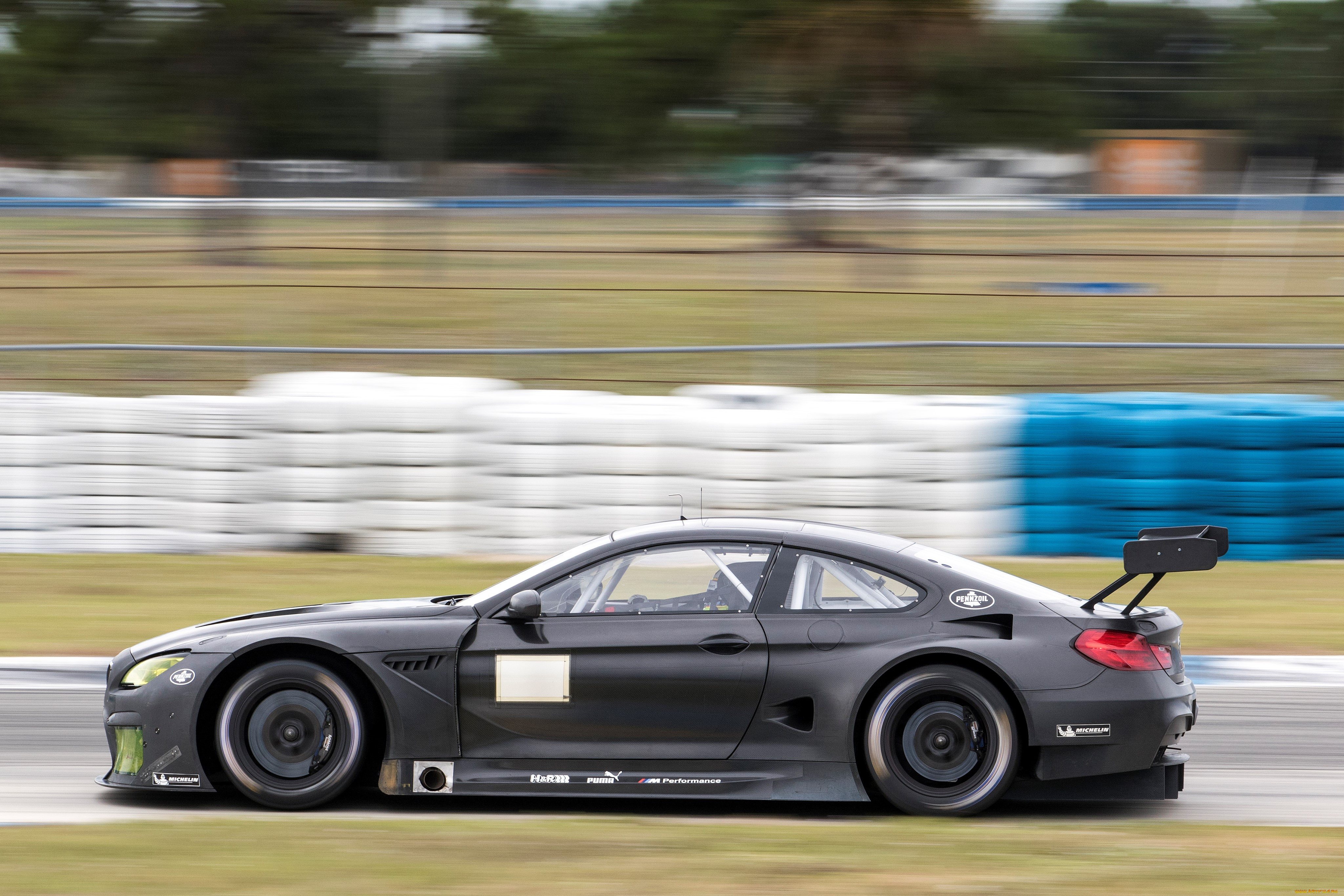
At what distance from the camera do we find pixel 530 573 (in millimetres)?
5707

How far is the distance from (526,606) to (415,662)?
465 mm

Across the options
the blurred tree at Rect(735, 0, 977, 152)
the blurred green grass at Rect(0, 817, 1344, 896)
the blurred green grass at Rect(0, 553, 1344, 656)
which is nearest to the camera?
the blurred green grass at Rect(0, 817, 1344, 896)

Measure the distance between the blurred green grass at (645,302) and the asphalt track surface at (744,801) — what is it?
6.22m

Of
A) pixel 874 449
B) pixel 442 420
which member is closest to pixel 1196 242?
pixel 874 449

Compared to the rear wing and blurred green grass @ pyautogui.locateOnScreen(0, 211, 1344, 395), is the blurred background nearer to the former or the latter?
blurred green grass @ pyautogui.locateOnScreen(0, 211, 1344, 395)

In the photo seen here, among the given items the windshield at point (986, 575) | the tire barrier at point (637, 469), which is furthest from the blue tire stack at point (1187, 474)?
the windshield at point (986, 575)

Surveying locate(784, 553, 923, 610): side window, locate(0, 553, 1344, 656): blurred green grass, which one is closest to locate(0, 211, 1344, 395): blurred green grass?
locate(0, 553, 1344, 656): blurred green grass

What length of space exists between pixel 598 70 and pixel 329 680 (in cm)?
3299

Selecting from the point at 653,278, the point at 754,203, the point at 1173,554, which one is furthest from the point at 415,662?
the point at 754,203

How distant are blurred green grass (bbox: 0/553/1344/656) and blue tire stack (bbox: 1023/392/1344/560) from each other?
23 centimetres

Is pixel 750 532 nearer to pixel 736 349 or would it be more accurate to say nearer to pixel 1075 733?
pixel 1075 733

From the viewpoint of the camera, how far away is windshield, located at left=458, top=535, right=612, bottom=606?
18.6 ft

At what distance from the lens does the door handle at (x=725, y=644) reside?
5.42m

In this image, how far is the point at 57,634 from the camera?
29.5 feet
